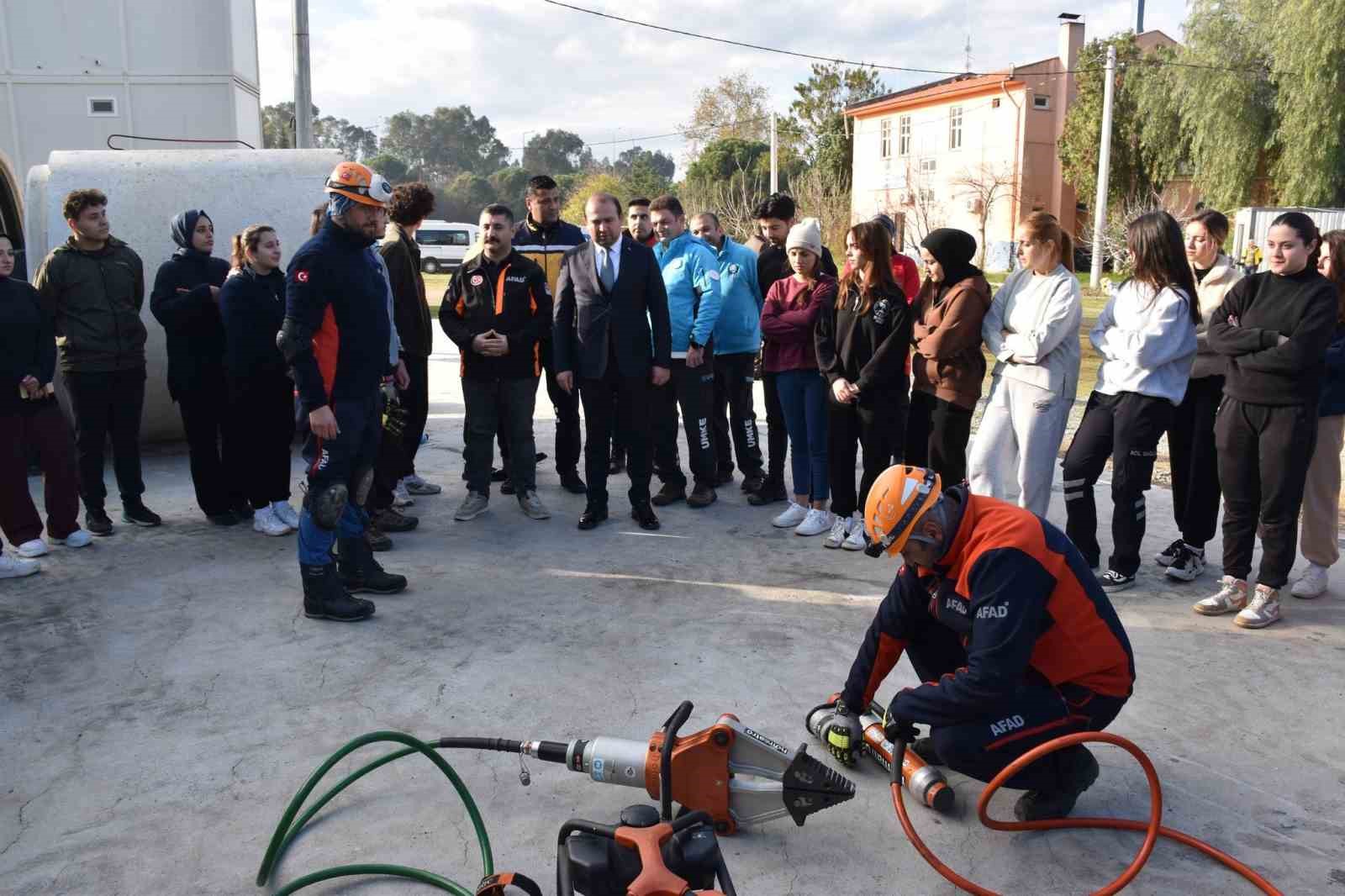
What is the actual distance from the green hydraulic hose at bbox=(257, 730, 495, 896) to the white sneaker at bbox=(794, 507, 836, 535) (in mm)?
3300

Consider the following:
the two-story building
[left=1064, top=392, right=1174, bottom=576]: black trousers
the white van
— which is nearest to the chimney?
the two-story building

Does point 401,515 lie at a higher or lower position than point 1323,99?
lower

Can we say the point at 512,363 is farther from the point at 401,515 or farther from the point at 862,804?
the point at 862,804

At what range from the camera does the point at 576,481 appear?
7.18m

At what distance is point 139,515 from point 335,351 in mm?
2382

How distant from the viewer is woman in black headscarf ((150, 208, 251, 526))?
6.19 meters

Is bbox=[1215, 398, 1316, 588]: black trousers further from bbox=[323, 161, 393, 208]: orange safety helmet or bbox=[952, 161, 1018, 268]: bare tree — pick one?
bbox=[952, 161, 1018, 268]: bare tree

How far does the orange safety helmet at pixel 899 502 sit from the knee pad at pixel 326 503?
2698 mm

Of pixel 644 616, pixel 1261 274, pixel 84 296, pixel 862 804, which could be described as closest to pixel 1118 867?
pixel 862 804

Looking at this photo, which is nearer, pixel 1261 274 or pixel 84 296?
pixel 1261 274

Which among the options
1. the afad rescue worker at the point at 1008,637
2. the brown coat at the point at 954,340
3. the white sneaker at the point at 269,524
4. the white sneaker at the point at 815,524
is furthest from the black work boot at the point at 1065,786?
the white sneaker at the point at 269,524

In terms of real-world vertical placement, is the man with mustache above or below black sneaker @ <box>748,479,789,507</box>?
above

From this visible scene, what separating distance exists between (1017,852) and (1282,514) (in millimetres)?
2571

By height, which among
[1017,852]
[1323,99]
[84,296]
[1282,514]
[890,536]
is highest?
[1323,99]
